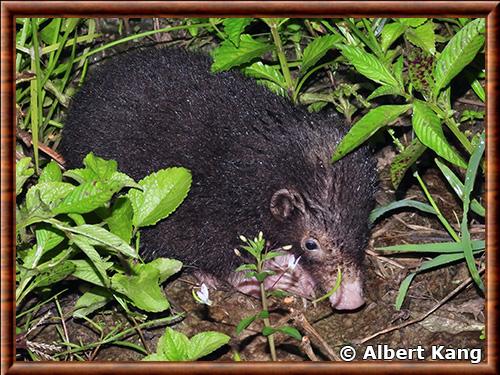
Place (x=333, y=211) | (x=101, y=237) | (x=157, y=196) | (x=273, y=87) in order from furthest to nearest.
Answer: (x=273, y=87)
(x=333, y=211)
(x=157, y=196)
(x=101, y=237)

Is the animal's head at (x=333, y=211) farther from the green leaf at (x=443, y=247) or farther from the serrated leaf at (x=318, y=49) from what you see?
the serrated leaf at (x=318, y=49)

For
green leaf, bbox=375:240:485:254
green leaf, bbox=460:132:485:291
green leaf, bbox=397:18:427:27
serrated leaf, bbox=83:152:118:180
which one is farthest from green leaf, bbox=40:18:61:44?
green leaf, bbox=460:132:485:291

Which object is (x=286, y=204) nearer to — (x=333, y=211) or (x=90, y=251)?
(x=333, y=211)

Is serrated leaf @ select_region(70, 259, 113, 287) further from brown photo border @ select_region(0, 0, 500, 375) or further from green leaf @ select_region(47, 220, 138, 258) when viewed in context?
brown photo border @ select_region(0, 0, 500, 375)

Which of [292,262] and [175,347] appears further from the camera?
[292,262]

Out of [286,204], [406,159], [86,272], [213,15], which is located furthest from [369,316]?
[213,15]

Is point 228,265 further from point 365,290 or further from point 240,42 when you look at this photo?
point 240,42

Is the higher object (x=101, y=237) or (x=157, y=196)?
(x=101, y=237)
